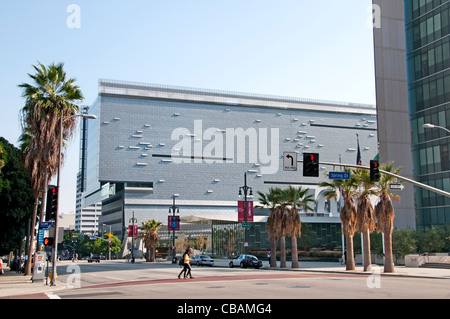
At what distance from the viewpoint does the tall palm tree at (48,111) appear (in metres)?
36.3

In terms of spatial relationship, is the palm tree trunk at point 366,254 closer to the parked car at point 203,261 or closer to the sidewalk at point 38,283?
the sidewalk at point 38,283

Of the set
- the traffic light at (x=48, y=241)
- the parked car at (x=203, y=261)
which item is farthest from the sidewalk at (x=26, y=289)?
the parked car at (x=203, y=261)

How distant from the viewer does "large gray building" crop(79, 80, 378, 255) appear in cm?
14962

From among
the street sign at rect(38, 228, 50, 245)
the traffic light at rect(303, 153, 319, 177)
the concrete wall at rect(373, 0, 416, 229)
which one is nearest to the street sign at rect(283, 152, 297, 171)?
the traffic light at rect(303, 153, 319, 177)

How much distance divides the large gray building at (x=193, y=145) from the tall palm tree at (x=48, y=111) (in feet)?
354

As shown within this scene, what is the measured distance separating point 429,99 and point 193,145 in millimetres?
100260

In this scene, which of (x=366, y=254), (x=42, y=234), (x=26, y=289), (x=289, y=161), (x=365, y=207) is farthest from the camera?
(x=366, y=254)

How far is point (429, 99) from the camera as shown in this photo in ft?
214

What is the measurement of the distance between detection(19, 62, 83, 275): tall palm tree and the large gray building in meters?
108

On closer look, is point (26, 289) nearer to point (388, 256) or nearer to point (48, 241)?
point (48, 241)

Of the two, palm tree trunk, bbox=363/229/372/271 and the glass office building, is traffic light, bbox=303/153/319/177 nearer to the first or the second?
palm tree trunk, bbox=363/229/372/271

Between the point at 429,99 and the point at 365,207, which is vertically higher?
the point at 429,99

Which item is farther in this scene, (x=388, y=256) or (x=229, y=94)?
(x=229, y=94)

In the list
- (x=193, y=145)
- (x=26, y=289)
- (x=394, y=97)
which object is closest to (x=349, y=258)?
(x=26, y=289)
